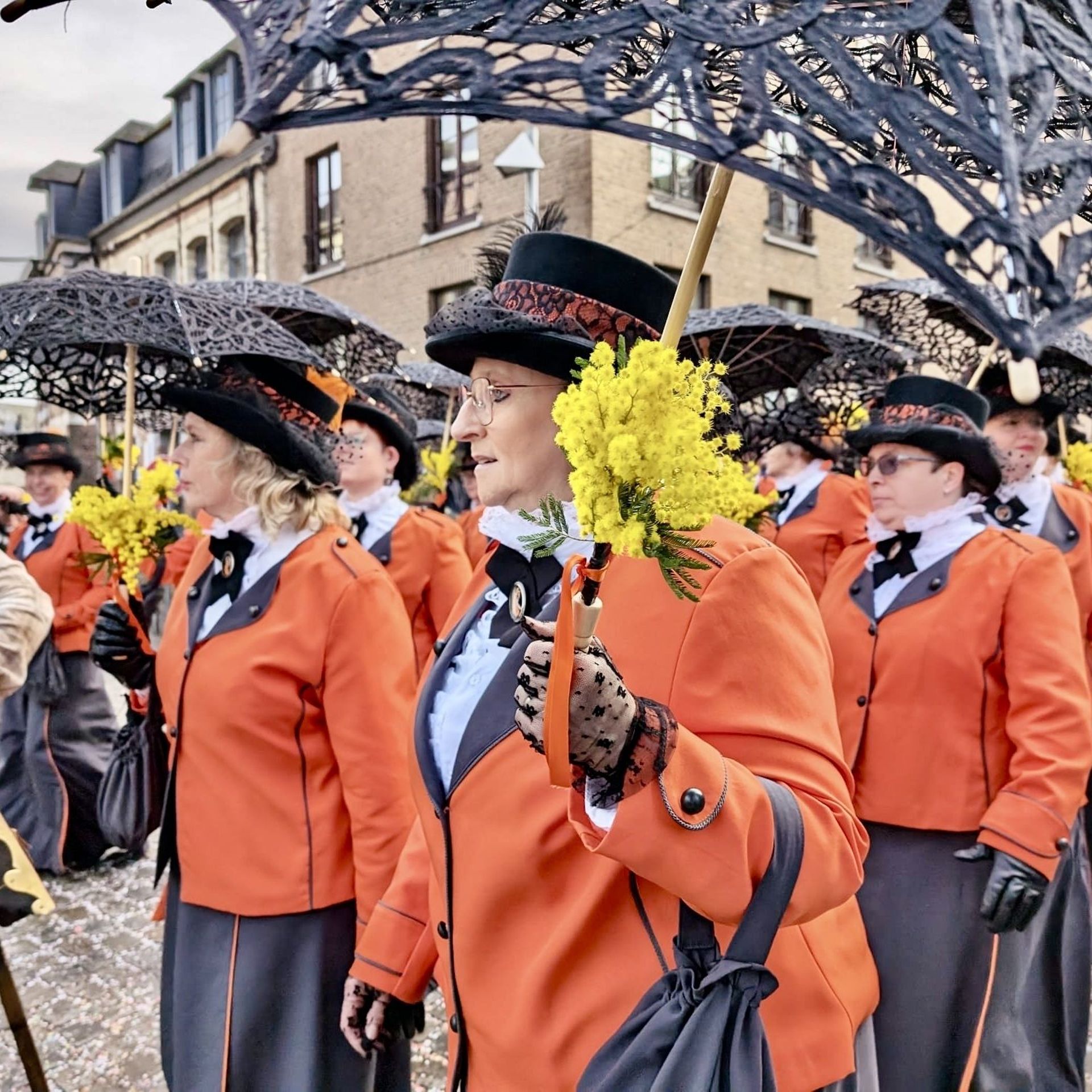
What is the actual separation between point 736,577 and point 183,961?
2041 mm

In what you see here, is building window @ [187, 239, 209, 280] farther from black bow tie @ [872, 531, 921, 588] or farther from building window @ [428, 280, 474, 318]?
black bow tie @ [872, 531, 921, 588]

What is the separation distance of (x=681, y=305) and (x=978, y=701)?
2226 mm

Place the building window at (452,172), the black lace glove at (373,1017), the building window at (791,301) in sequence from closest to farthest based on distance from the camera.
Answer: the black lace glove at (373,1017), the building window at (452,172), the building window at (791,301)

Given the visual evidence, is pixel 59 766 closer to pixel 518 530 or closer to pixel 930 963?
pixel 930 963

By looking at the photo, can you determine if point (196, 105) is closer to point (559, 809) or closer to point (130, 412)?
point (130, 412)

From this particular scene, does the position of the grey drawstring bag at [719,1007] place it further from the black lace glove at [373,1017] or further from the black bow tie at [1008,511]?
the black bow tie at [1008,511]

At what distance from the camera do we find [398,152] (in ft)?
55.5

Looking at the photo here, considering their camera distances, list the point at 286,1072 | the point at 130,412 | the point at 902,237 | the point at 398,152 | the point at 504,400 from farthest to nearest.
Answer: the point at 398,152 → the point at 130,412 → the point at 286,1072 → the point at 504,400 → the point at 902,237

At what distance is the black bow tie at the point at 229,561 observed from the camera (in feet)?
9.48

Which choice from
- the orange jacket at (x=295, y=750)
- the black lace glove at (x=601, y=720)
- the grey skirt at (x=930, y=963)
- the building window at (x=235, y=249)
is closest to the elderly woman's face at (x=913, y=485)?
the grey skirt at (x=930, y=963)

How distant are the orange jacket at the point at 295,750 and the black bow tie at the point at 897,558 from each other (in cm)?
162

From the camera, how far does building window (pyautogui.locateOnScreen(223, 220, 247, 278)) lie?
20.1 meters

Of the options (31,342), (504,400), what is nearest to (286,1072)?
(504,400)

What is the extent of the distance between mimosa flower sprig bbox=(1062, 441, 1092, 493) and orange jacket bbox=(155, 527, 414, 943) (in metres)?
4.21
